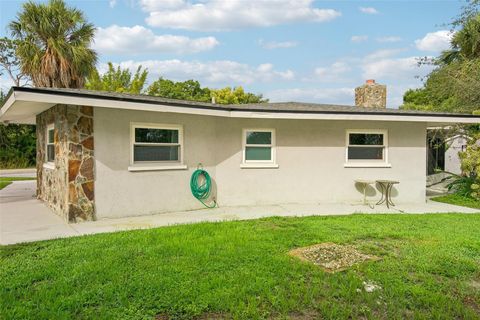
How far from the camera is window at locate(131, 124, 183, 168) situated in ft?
26.6

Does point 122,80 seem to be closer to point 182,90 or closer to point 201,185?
point 182,90

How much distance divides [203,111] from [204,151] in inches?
52.0

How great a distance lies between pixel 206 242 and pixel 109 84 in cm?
2608

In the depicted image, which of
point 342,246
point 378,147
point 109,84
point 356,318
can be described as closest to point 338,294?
point 356,318

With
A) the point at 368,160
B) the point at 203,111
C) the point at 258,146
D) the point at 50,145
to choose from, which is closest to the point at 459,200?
the point at 368,160

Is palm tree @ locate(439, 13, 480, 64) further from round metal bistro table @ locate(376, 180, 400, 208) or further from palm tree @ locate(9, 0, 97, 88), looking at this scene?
palm tree @ locate(9, 0, 97, 88)

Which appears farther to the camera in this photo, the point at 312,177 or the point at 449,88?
the point at 449,88

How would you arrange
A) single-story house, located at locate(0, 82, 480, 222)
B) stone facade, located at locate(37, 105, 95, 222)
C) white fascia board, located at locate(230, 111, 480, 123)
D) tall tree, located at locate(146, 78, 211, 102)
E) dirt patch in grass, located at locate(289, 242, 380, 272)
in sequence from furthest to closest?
tall tree, located at locate(146, 78, 211, 102) → white fascia board, located at locate(230, 111, 480, 123) → single-story house, located at locate(0, 82, 480, 222) → stone facade, located at locate(37, 105, 95, 222) → dirt patch in grass, located at locate(289, 242, 380, 272)

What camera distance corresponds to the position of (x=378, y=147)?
408 inches

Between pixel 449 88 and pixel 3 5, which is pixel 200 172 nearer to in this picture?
pixel 3 5

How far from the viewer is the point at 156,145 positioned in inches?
331

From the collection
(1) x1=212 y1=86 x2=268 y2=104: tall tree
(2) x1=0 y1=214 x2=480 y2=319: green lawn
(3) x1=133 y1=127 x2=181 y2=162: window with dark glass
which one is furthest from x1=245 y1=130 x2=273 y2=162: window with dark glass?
→ (1) x1=212 y1=86 x2=268 y2=104: tall tree

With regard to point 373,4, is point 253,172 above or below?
below

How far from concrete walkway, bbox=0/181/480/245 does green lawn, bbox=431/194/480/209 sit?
558 mm
